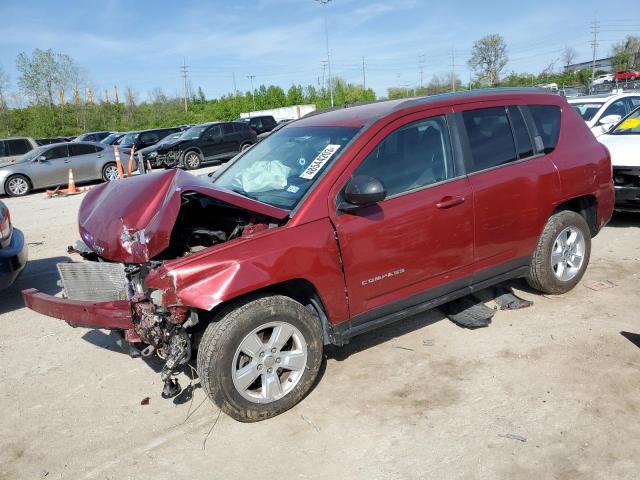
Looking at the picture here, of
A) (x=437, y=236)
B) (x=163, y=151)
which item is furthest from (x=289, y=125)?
(x=163, y=151)

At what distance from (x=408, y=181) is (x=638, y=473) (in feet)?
7.21

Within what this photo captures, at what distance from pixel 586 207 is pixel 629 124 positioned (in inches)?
151

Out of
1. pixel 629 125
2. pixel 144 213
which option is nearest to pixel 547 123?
pixel 144 213

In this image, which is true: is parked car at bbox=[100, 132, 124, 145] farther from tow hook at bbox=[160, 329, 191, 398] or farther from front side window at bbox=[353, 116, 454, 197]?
tow hook at bbox=[160, 329, 191, 398]

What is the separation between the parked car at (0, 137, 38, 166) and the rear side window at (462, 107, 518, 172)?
17.9 metres

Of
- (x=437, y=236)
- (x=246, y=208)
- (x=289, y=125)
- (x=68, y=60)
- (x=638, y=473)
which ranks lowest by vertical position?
(x=638, y=473)

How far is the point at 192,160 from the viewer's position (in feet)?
65.3

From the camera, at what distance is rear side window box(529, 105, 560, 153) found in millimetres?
4578

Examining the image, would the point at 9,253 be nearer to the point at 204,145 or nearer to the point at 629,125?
the point at 629,125

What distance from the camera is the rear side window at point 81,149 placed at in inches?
682

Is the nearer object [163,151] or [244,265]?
[244,265]

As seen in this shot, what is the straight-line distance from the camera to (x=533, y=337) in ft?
13.7

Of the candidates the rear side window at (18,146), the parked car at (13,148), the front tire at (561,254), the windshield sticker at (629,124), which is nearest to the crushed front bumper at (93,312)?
the front tire at (561,254)

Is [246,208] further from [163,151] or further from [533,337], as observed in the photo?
[163,151]
